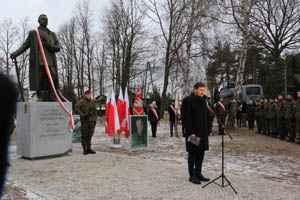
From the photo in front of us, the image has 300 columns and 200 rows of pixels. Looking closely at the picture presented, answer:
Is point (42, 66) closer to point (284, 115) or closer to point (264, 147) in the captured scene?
point (264, 147)

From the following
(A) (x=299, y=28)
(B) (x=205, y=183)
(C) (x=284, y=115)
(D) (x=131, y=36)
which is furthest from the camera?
(D) (x=131, y=36)

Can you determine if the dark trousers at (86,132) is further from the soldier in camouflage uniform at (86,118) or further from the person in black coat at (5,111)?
the person in black coat at (5,111)

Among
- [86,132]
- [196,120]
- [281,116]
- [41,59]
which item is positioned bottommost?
[86,132]

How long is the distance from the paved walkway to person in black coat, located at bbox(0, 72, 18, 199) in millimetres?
3700

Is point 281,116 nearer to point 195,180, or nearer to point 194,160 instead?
point 194,160

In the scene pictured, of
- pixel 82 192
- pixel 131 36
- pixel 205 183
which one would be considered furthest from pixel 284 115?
pixel 131 36

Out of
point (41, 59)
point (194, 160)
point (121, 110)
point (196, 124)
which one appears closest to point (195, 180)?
point (194, 160)

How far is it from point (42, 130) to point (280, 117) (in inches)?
425

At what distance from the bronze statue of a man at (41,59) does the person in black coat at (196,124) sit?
518cm

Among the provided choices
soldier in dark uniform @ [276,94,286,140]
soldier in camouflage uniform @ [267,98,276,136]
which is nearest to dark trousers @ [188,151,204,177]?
soldier in dark uniform @ [276,94,286,140]

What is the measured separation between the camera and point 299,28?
27109 mm

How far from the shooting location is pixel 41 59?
8711mm

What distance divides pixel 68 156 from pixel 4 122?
7.99 metres

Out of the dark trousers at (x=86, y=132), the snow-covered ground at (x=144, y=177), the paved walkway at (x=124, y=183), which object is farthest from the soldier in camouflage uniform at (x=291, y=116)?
the dark trousers at (x=86, y=132)
